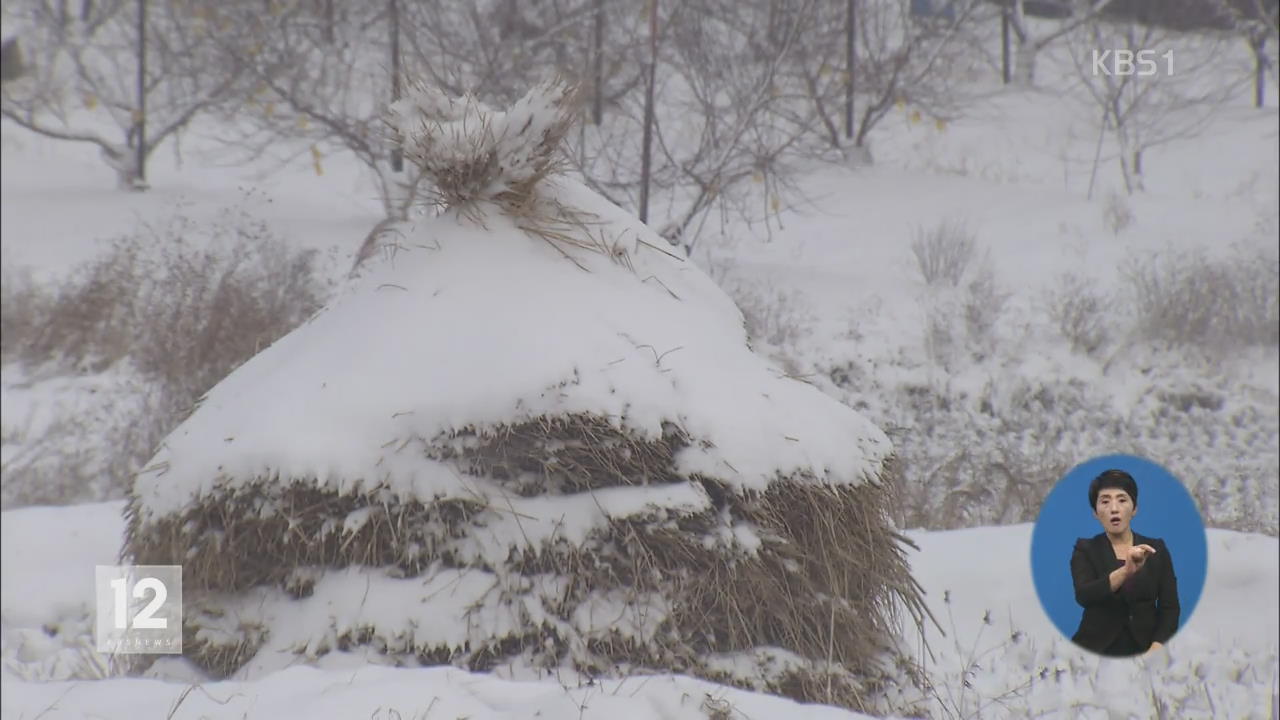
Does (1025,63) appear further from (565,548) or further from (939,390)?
(565,548)

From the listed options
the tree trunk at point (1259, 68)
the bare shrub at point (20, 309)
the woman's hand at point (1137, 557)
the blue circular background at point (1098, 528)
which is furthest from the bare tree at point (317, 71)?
the tree trunk at point (1259, 68)

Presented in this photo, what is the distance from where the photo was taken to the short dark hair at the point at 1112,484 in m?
2.68

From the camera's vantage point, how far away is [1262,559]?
4.76 m

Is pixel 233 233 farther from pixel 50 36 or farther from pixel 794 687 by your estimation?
pixel 794 687

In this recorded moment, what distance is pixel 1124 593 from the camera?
8.96 ft

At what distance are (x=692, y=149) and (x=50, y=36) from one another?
11.4 meters

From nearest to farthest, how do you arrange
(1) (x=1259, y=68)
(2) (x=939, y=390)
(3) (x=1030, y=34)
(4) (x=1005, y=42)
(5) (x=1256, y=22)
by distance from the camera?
(2) (x=939, y=390), (5) (x=1256, y=22), (1) (x=1259, y=68), (4) (x=1005, y=42), (3) (x=1030, y=34)

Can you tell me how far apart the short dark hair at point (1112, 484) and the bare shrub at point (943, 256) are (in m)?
8.37

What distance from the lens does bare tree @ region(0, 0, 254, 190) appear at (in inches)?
533

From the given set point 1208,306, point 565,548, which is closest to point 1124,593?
point 565,548

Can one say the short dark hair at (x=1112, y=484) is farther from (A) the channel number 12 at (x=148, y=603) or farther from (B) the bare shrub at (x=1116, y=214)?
(B) the bare shrub at (x=1116, y=214)

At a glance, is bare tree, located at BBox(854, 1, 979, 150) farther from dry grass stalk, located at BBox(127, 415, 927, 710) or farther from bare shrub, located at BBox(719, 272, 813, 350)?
dry grass stalk, located at BBox(127, 415, 927, 710)

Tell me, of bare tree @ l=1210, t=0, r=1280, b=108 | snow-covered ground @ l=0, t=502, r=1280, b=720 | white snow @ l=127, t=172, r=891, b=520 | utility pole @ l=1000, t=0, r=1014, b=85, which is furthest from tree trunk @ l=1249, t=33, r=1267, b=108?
white snow @ l=127, t=172, r=891, b=520

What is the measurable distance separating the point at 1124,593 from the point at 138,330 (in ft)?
27.9
